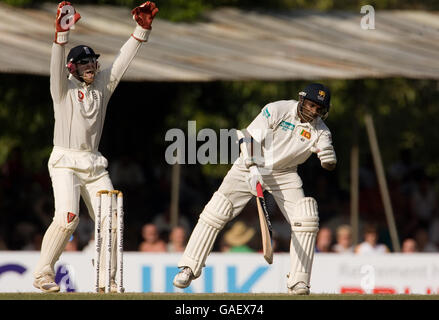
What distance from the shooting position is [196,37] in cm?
1575

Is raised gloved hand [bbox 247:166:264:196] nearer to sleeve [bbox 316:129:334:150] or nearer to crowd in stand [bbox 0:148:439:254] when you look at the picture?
sleeve [bbox 316:129:334:150]

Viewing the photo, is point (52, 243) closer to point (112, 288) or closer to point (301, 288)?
point (112, 288)

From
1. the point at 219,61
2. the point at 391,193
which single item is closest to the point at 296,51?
the point at 219,61

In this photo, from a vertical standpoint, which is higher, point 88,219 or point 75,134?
point 88,219

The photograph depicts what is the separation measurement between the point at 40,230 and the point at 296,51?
4096 millimetres

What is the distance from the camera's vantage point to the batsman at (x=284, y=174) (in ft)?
29.0

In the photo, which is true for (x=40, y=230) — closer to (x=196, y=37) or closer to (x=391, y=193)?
(x=196, y=37)

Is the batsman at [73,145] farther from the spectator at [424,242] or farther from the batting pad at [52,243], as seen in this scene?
the spectator at [424,242]

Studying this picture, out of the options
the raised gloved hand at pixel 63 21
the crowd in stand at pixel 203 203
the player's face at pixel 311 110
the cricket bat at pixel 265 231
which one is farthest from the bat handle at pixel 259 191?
the crowd in stand at pixel 203 203

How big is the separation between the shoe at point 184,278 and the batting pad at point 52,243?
0.93 metres

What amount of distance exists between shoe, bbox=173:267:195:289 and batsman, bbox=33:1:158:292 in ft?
1.79

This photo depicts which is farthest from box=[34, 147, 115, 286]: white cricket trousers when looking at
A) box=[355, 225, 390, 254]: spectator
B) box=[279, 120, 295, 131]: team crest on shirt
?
box=[355, 225, 390, 254]: spectator

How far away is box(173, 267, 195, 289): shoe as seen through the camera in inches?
350

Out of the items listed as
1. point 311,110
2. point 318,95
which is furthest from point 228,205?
point 318,95
